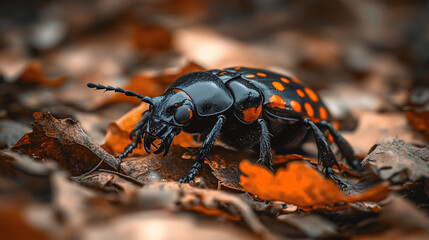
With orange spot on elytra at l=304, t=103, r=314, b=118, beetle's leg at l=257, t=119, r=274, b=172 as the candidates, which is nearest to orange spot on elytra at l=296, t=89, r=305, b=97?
orange spot on elytra at l=304, t=103, r=314, b=118

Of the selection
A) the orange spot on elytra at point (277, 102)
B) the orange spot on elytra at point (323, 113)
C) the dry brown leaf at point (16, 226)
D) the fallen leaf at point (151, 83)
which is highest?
the fallen leaf at point (151, 83)

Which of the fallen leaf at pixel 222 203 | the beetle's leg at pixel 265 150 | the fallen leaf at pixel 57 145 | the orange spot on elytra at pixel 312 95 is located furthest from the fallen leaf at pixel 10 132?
the orange spot on elytra at pixel 312 95

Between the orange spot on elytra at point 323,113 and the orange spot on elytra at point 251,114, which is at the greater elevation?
the orange spot on elytra at point 323,113

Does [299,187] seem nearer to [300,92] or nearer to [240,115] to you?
[240,115]

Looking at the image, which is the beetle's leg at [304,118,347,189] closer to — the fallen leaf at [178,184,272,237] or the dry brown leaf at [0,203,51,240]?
the fallen leaf at [178,184,272,237]

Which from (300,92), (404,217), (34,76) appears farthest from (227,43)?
(404,217)

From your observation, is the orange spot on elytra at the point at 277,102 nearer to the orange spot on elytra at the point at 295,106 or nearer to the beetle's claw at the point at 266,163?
the orange spot on elytra at the point at 295,106
